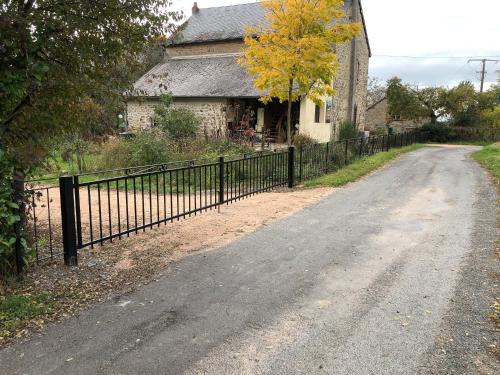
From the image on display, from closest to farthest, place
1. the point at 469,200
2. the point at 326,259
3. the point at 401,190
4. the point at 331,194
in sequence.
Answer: the point at 326,259, the point at 469,200, the point at 331,194, the point at 401,190

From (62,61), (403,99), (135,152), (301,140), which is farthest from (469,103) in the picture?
(62,61)

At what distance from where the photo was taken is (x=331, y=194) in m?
10.4

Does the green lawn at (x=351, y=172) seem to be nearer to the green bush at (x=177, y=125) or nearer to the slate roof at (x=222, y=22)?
the green bush at (x=177, y=125)

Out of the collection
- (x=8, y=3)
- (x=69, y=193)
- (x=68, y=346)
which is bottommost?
(x=68, y=346)

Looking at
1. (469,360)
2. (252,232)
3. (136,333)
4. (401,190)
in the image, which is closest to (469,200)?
(401,190)

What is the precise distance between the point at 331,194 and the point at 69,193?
6.97 m

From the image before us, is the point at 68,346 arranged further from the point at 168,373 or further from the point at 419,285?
the point at 419,285

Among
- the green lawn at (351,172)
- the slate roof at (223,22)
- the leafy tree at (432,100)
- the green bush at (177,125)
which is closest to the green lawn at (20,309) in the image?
the green lawn at (351,172)

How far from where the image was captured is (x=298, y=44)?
12.3 metres

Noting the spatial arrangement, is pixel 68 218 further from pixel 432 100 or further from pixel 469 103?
pixel 469 103

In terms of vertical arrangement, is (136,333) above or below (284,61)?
below

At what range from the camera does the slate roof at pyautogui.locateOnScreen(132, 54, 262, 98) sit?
2153 centimetres

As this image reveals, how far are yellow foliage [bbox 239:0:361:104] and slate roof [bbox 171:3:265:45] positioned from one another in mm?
13037

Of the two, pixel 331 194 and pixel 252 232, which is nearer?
pixel 252 232
